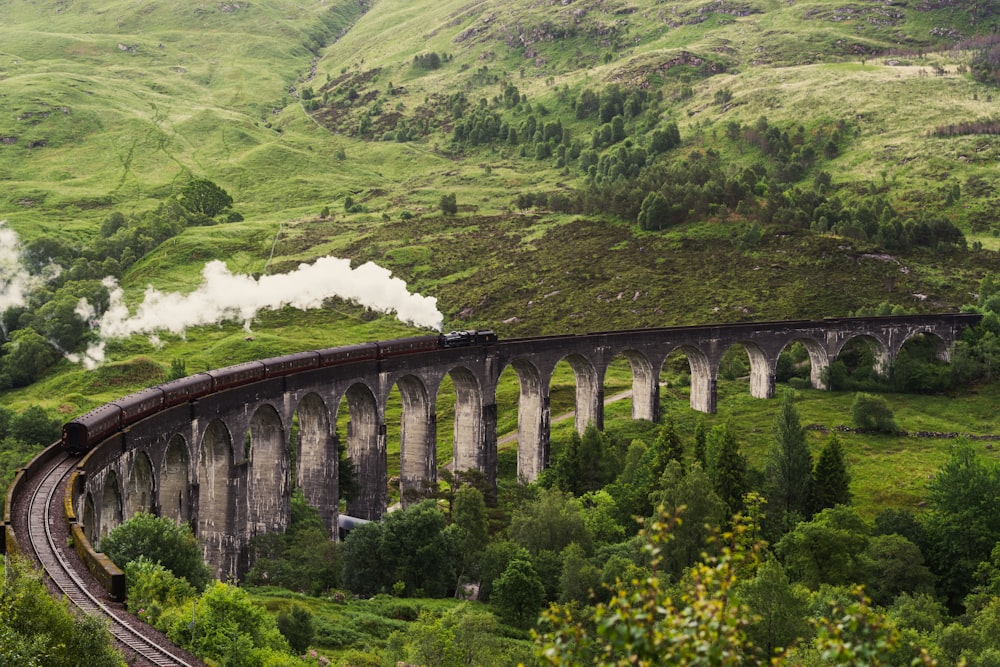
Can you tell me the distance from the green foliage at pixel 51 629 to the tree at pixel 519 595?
33.0m

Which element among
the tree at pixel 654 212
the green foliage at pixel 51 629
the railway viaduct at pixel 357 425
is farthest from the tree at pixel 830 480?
the tree at pixel 654 212

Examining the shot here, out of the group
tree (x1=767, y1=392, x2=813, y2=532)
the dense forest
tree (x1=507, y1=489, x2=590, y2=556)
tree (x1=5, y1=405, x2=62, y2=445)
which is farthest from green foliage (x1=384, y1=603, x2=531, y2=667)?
tree (x1=5, y1=405, x2=62, y2=445)

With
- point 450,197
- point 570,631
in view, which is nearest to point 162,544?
point 570,631

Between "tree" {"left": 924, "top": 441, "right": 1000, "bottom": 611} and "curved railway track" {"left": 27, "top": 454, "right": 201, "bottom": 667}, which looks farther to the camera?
"tree" {"left": 924, "top": 441, "right": 1000, "bottom": 611}

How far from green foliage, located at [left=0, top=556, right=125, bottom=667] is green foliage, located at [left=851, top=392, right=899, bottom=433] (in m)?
88.5

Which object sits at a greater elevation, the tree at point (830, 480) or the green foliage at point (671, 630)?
the green foliage at point (671, 630)

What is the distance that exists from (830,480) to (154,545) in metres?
49.2

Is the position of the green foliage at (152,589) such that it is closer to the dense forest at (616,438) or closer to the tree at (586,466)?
the dense forest at (616,438)

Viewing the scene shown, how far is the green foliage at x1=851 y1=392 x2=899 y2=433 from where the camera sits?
99312 millimetres

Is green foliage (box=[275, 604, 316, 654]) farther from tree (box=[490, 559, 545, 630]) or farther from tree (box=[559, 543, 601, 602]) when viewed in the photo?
tree (box=[559, 543, 601, 602])

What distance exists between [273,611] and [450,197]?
493 feet

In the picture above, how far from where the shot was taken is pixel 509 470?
93.3 m

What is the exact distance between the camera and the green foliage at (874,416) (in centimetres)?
9931

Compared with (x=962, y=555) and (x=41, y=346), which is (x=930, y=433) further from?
(x=41, y=346)
